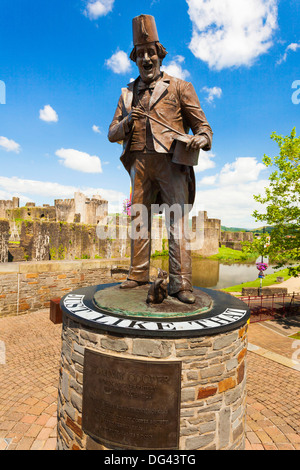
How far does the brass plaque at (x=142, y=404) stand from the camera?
2.66m

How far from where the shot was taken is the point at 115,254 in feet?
64.7

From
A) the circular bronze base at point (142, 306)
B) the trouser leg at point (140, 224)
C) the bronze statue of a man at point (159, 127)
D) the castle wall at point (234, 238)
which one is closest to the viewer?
the circular bronze base at point (142, 306)

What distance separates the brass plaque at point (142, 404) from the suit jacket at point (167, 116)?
2639 mm

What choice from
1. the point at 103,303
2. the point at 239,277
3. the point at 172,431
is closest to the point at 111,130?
the point at 103,303

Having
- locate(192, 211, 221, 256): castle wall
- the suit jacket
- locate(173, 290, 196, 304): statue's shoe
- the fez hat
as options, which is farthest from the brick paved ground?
locate(192, 211, 221, 256): castle wall

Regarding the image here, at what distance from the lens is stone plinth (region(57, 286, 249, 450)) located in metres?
2.71

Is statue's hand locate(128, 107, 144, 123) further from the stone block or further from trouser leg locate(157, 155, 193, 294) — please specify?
the stone block

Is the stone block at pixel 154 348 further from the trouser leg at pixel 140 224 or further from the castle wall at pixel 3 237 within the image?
the castle wall at pixel 3 237

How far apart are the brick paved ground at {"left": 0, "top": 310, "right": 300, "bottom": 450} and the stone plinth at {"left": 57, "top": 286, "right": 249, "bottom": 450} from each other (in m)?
0.91

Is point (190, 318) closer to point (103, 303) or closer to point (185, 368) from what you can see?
point (185, 368)

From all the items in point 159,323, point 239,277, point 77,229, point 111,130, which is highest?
point 111,130

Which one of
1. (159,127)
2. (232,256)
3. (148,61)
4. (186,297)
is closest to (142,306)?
(186,297)

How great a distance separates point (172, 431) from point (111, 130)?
3.76 m

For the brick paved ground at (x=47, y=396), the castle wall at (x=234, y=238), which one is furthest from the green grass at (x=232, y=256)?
the brick paved ground at (x=47, y=396)
